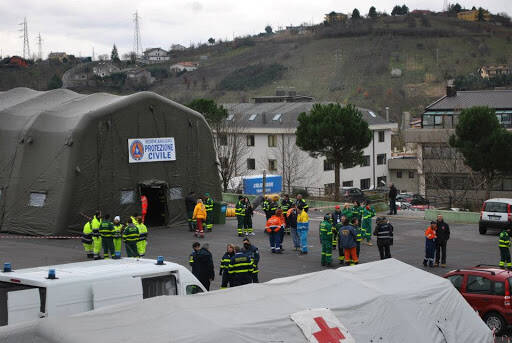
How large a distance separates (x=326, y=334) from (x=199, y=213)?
19212 millimetres

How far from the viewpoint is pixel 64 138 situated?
98.8 ft

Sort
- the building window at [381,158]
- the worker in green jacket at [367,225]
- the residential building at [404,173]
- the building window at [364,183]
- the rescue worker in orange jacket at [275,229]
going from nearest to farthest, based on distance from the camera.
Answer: the rescue worker in orange jacket at [275,229]
the worker in green jacket at [367,225]
the building window at [364,183]
the residential building at [404,173]
the building window at [381,158]

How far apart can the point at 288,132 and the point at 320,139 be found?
23104 mm

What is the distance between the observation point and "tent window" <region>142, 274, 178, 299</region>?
45.5 feet

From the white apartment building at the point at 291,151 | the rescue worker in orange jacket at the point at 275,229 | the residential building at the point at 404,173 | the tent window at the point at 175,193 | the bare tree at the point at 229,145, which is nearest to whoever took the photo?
the rescue worker in orange jacket at the point at 275,229

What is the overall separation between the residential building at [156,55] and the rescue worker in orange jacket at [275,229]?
13727cm

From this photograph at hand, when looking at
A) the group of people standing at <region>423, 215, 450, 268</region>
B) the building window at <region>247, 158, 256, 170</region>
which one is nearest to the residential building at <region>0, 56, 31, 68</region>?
the building window at <region>247, 158, 256, 170</region>

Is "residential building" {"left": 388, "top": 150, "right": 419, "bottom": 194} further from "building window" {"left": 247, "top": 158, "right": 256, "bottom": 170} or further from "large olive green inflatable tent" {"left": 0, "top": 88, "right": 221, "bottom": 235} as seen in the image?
"large olive green inflatable tent" {"left": 0, "top": 88, "right": 221, "bottom": 235}

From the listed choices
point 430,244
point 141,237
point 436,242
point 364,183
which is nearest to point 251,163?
point 364,183

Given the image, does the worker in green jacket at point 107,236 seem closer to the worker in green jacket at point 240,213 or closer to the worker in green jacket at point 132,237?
the worker in green jacket at point 132,237

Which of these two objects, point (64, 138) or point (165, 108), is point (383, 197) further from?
point (64, 138)

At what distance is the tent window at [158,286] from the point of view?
13.9 m

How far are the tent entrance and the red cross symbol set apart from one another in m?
22.1

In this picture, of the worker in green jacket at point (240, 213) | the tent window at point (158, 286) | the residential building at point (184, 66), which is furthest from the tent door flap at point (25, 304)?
the residential building at point (184, 66)
